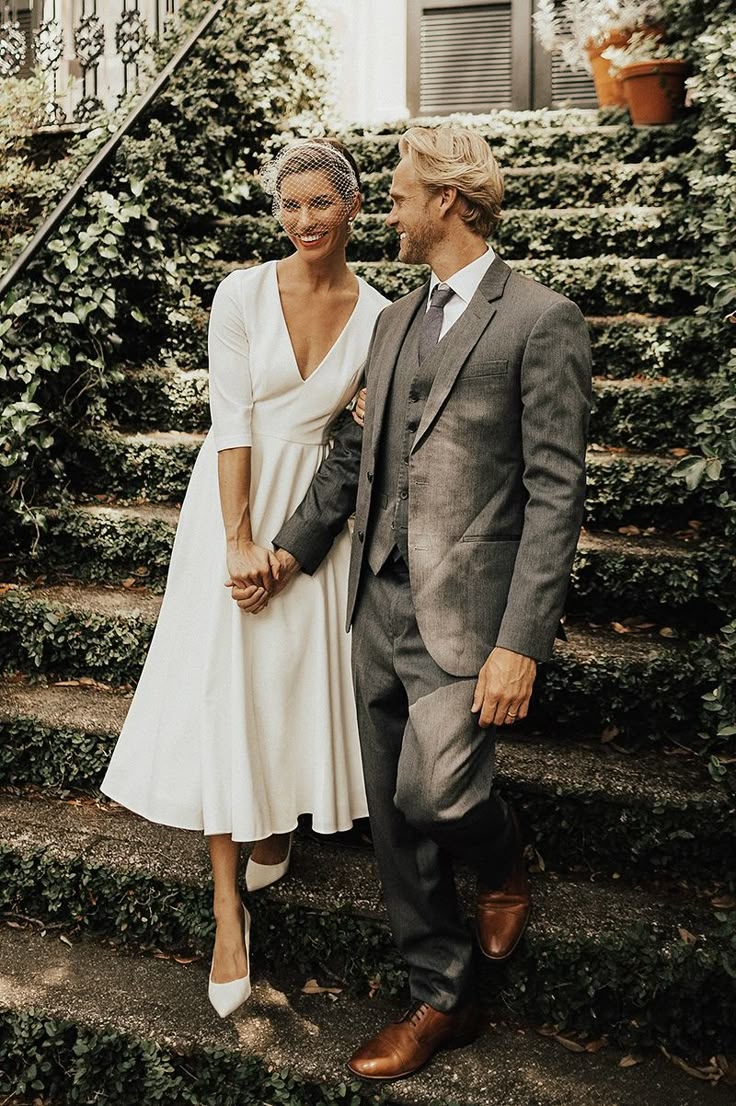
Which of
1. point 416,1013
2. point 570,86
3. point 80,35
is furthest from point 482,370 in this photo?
point 80,35

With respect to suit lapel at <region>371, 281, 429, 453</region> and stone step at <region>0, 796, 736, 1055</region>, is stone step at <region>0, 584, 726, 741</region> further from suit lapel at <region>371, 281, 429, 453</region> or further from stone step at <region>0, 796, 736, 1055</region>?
suit lapel at <region>371, 281, 429, 453</region>

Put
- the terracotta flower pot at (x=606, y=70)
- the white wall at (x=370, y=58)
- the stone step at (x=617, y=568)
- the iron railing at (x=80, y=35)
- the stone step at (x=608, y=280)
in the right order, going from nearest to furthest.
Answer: the stone step at (x=617, y=568) < the stone step at (x=608, y=280) < the terracotta flower pot at (x=606, y=70) < the iron railing at (x=80, y=35) < the white wall at (x=370, y=58)

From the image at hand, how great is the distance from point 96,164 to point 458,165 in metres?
3.12

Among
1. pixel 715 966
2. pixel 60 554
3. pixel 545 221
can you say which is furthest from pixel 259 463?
pixel 545 221

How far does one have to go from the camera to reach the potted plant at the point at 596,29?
630 centimetres

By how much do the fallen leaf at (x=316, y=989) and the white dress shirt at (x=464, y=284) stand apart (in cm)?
171

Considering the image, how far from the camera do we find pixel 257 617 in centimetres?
275

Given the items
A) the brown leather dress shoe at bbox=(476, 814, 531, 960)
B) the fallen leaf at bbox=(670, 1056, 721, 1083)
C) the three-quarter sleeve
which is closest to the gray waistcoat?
the three-quarter sleeve

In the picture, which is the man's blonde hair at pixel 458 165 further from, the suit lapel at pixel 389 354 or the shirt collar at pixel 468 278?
the suit lapel at pixel 389 354

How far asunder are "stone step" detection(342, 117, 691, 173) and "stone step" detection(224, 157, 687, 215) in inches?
2.6

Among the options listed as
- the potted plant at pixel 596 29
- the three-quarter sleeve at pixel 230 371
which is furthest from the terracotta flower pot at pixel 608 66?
the three-quarter sleeve at pixel 230 371

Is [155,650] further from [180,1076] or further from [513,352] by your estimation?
[513,352]

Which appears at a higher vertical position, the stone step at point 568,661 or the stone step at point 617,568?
the stone step at point 617,568

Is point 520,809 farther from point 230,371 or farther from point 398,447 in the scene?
point 230,371
